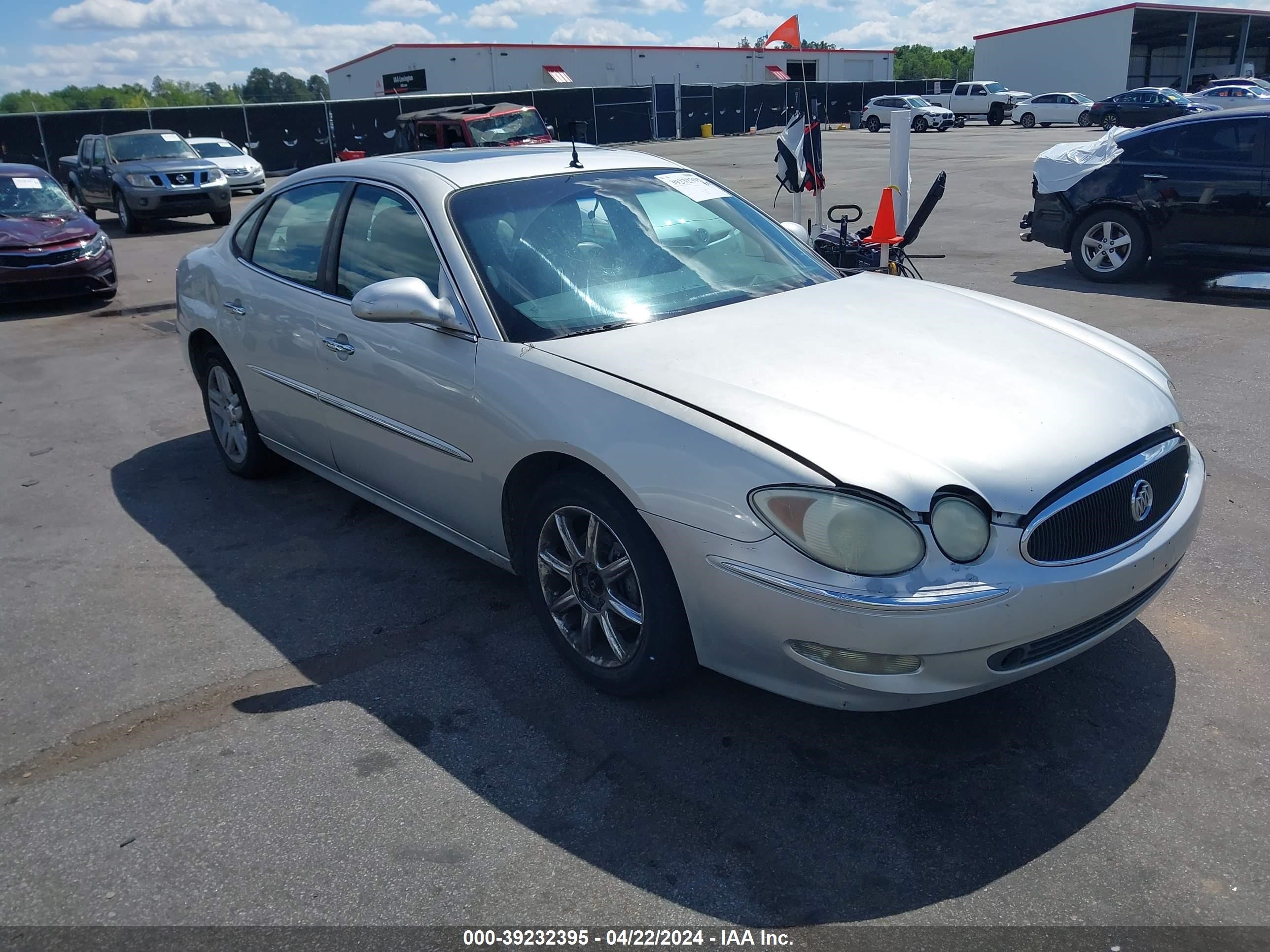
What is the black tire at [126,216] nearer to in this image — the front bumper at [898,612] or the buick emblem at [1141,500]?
the front bumper at [898,612]

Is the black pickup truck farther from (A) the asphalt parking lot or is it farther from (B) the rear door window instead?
(A) the asphalt parking lot

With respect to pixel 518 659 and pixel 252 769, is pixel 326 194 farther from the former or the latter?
pixel 252 769

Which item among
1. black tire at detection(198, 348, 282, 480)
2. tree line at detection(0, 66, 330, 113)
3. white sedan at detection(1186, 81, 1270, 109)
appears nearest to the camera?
black tire at detection(198, 348, 282, 480)

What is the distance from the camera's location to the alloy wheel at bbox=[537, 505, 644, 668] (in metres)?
3.15

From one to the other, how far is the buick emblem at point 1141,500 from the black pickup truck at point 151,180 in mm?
17970

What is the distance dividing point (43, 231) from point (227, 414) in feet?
24.4

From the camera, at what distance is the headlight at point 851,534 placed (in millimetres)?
2604

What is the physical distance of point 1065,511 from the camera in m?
2.74

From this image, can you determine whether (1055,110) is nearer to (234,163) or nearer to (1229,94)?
(1229,94)

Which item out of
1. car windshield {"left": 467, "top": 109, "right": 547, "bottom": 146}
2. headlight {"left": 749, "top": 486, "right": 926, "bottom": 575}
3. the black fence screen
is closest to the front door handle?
headlight {"left": 749, "top": 486, "right": 926, "bottom": 575}

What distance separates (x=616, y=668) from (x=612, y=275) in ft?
4.72

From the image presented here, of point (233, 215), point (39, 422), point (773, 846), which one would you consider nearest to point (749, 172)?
point (233, 215)

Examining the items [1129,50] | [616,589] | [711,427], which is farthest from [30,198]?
[1129,50]

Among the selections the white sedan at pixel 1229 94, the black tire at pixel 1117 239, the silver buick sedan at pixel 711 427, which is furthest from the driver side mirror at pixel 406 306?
the white sedan at pixel 1229 94
